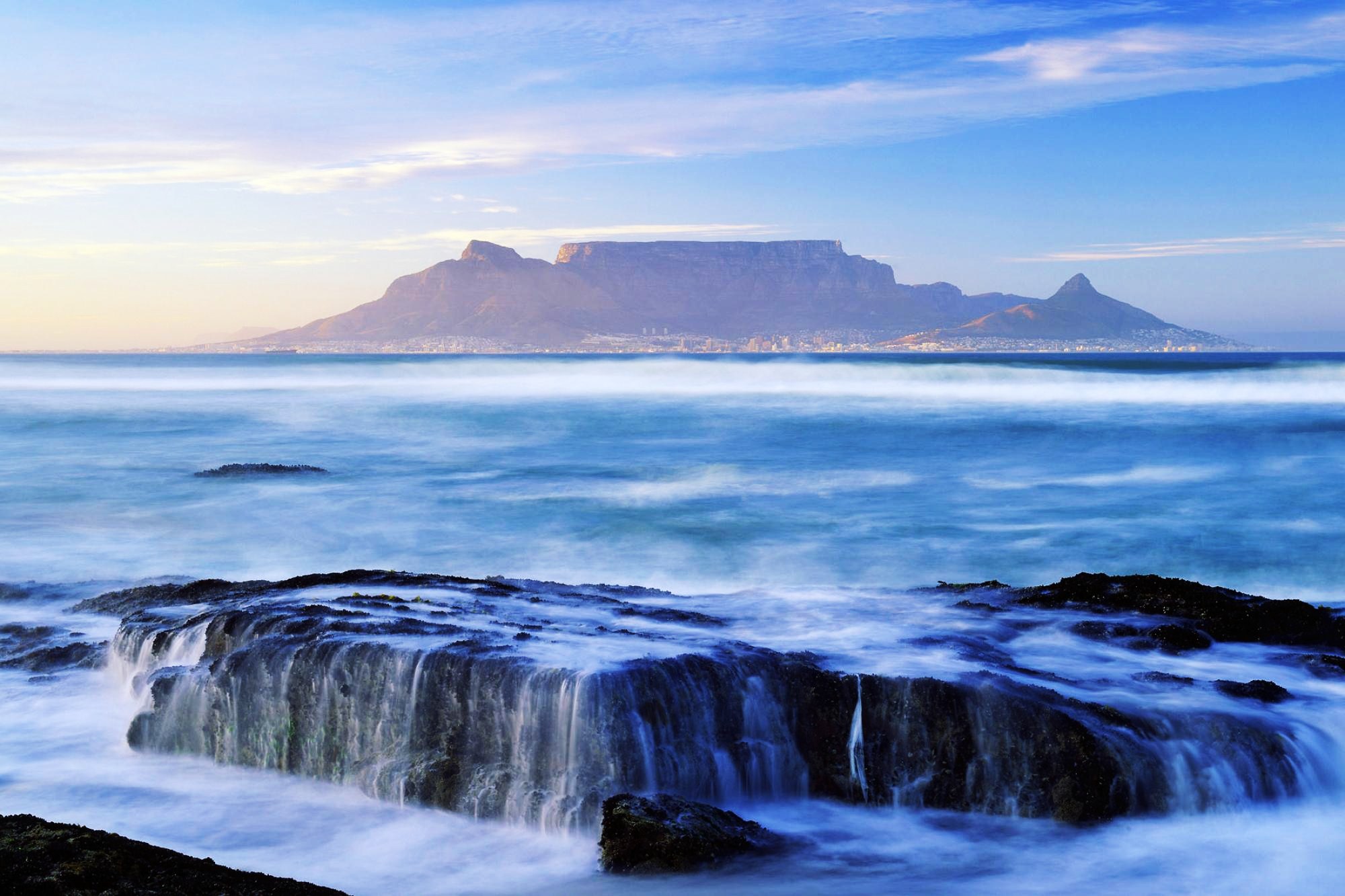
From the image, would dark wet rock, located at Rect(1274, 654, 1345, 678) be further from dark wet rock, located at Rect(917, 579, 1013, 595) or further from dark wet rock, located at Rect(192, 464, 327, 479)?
dark wet rock, located at Rect(192, 464, 327, 479)

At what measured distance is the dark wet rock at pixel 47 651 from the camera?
788 cm

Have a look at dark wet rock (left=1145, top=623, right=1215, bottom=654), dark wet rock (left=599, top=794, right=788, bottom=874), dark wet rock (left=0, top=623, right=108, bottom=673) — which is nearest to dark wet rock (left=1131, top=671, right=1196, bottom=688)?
dark wet rock (left=1145, top=623, right=1215, bottom=654)

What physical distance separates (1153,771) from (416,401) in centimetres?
4128

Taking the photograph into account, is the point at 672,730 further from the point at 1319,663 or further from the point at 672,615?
the point at 1319,663

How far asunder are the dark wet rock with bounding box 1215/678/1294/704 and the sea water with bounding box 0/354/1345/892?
170 millimetres

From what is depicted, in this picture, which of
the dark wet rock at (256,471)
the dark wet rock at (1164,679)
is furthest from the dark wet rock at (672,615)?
the dark wet rock at (256,471)

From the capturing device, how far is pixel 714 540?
46.9 feet

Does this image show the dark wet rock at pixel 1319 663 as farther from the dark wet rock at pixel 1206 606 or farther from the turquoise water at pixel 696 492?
the turquoise water at pixel 696 492

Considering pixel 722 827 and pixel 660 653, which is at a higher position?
pixel 660 653

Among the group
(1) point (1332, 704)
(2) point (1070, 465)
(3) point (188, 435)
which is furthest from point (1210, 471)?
(3) point (188, 435)

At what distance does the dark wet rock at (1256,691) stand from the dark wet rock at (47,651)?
23.1 ft

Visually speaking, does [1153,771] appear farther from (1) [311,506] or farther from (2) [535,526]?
(1) [311,506]

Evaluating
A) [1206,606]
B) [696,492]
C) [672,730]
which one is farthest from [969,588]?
[696,492]

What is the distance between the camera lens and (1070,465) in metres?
22.2
